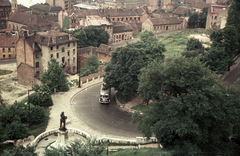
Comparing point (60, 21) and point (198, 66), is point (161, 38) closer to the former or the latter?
point (60, 21)

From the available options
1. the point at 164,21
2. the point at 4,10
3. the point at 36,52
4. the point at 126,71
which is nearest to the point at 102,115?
the point at 126,71

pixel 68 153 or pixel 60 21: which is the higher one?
pixel 60 21

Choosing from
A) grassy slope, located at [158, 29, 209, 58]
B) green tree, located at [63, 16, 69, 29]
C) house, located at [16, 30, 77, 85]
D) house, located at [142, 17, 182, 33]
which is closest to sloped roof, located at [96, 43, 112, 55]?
house, located at [16, 30, 77, 85]

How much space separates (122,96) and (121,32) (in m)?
56.8

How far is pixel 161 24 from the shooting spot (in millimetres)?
109750

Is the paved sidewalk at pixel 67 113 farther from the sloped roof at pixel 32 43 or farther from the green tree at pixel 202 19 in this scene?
the green tree at pixel 202 19

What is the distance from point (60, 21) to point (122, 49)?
69.2m

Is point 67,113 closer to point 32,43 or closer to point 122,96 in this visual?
point 122,96

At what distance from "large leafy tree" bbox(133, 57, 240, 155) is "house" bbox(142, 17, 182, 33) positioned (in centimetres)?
8136

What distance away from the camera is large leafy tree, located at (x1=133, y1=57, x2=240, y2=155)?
84.4ft

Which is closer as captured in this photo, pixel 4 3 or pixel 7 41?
pixel 7 41

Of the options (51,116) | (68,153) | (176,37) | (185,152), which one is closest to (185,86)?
(185,152)

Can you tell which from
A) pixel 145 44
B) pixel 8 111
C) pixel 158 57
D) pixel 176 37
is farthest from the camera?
pixel 176 37

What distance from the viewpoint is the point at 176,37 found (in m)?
93.2
